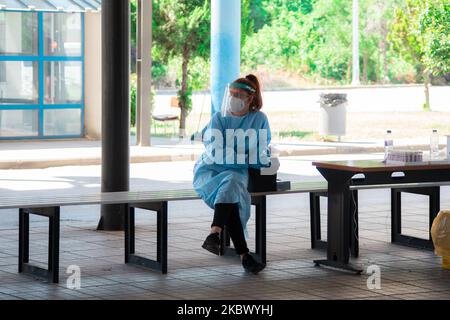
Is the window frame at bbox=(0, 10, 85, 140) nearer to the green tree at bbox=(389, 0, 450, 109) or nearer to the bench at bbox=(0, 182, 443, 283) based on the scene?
the green tree at bbox=(389, 0, 450, 109)

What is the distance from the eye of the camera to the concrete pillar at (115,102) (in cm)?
1106

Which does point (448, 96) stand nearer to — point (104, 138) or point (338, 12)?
point (338, 12)

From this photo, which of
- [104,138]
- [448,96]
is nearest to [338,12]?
[448,96]

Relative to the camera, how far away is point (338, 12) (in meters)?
42.8

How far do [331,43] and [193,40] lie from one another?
731 inches

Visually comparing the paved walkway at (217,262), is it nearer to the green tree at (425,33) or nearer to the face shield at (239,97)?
the face shield at (239,97)

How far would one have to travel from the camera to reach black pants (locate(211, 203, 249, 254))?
8.69 metres

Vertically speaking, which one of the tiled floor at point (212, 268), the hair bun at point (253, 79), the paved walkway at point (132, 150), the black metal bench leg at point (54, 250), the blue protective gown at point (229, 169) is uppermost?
the hair bun at point (253, 79)

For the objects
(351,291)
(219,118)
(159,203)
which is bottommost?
(351,291)

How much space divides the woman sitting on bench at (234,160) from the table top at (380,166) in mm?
577

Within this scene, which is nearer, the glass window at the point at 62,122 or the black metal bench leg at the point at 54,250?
the black metal bench leg at the point at 54,250

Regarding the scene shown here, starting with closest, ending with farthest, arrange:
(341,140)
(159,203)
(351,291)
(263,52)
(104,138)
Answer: (351,291)
(159,203)
(104,138)
(341,140)
(263,52)

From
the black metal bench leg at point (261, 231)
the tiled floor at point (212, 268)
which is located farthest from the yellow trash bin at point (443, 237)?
the black metal bench leg at point (261, 231)

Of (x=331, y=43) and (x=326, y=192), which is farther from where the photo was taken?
(x=331, y=43)
